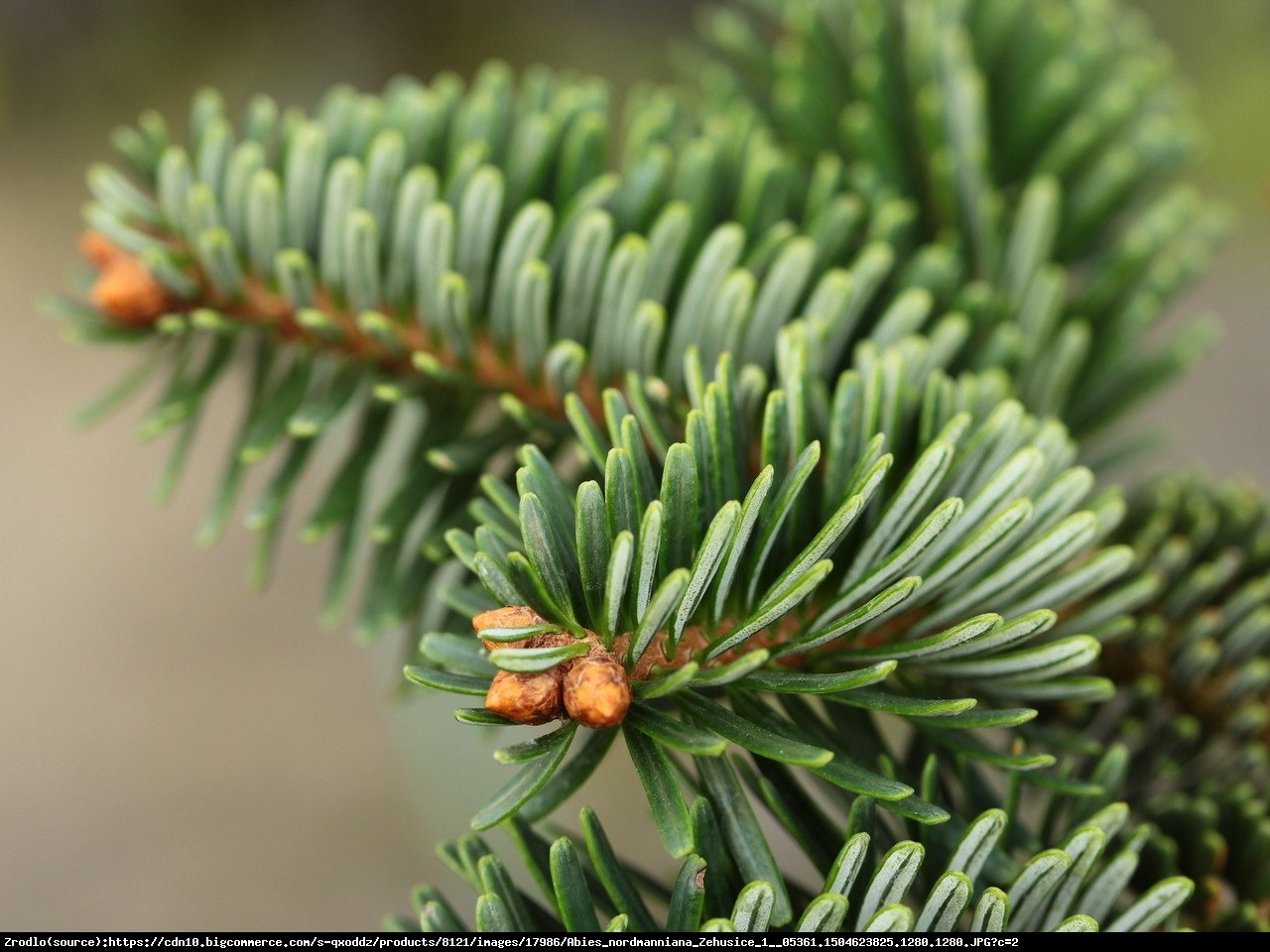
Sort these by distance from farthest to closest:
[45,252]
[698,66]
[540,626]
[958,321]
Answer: [45,252] → [698,66] → [958,321] → [540,626]

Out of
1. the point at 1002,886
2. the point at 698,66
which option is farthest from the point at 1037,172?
the point at 1002,886

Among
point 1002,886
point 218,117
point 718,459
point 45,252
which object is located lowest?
point 1002,886

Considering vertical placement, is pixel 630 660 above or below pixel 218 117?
below

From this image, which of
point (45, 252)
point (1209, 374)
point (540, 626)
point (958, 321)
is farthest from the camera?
point (45, 252)

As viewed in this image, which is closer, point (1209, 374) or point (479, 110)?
point (479, 110)

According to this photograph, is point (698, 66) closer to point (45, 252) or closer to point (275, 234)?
point (275, 234)

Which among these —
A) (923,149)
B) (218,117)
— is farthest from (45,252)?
(923,149)
